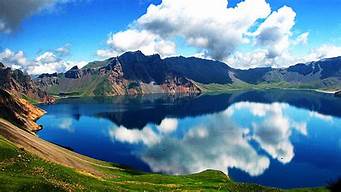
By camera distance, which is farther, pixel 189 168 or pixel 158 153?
pixel 158 153

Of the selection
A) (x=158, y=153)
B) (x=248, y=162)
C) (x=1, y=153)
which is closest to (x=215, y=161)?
(x=248, y=162)

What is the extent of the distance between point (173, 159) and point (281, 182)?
55.0 metres

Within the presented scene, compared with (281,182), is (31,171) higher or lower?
higher

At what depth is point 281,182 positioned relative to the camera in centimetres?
14475

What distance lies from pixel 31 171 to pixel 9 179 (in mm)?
9548

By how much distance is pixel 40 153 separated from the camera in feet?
283

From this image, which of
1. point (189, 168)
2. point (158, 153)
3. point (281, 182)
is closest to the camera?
point (281, 182)

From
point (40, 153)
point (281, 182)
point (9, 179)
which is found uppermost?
point (9, 179)

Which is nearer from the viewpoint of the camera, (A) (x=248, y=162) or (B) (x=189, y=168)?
(B) (x=189, y=168)

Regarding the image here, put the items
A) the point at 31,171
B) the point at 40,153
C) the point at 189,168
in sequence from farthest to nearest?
1. the point at 189,168
2. the point at 40,153
3. the point at 31,171

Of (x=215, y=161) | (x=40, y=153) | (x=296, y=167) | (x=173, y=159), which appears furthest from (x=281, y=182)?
(x=40, y=153)

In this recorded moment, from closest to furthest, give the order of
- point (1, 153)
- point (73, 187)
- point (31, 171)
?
point (73, 187) → point (31, 171) → point (1, 153)

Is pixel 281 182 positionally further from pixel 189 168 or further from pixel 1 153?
pixel 1 153

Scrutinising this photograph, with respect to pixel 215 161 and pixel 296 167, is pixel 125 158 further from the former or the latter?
pixel 296 167
